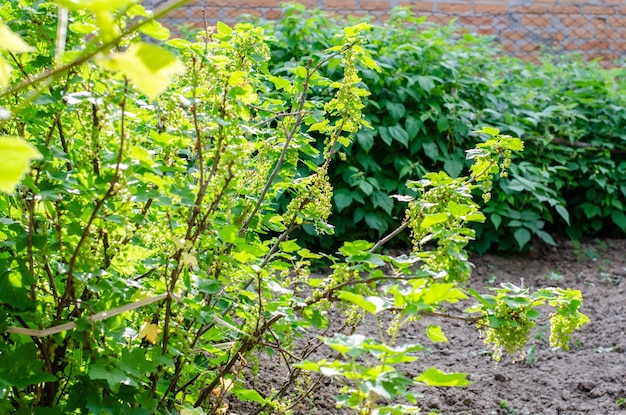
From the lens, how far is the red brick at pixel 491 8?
636cm

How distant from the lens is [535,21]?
653 centimetres

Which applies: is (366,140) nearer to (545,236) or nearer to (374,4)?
(545,236)

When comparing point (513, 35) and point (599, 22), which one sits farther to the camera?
point (599, 22)

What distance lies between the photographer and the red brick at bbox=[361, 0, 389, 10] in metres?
6.07

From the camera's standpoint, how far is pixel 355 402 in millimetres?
1301

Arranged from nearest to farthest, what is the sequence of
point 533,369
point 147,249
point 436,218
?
1. point 436,218
2. point 147,249
3. point 533,369

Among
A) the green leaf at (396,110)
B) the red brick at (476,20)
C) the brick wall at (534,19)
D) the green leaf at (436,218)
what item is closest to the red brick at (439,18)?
the brick wall at (534,19)

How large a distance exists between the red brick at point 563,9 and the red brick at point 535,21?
72 mm

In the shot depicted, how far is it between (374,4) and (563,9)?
1.70m

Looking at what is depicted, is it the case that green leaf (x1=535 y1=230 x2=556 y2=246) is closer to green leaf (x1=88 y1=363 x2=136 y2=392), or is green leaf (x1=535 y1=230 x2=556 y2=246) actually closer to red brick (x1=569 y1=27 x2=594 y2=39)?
red brick (x1=569 y1=27 x2=594 y2=39)

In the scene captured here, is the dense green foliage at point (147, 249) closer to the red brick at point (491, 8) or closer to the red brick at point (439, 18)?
the red brick at point (439, 18)

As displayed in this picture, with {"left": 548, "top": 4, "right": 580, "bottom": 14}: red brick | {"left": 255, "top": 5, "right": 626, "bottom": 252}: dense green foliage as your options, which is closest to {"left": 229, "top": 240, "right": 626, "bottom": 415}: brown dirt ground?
{"left": 255, "top": 5, "right": 626, "bottom": 252}: dense green foliage

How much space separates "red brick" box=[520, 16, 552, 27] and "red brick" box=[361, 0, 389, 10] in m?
1.23

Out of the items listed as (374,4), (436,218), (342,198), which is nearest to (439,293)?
(436,218)
